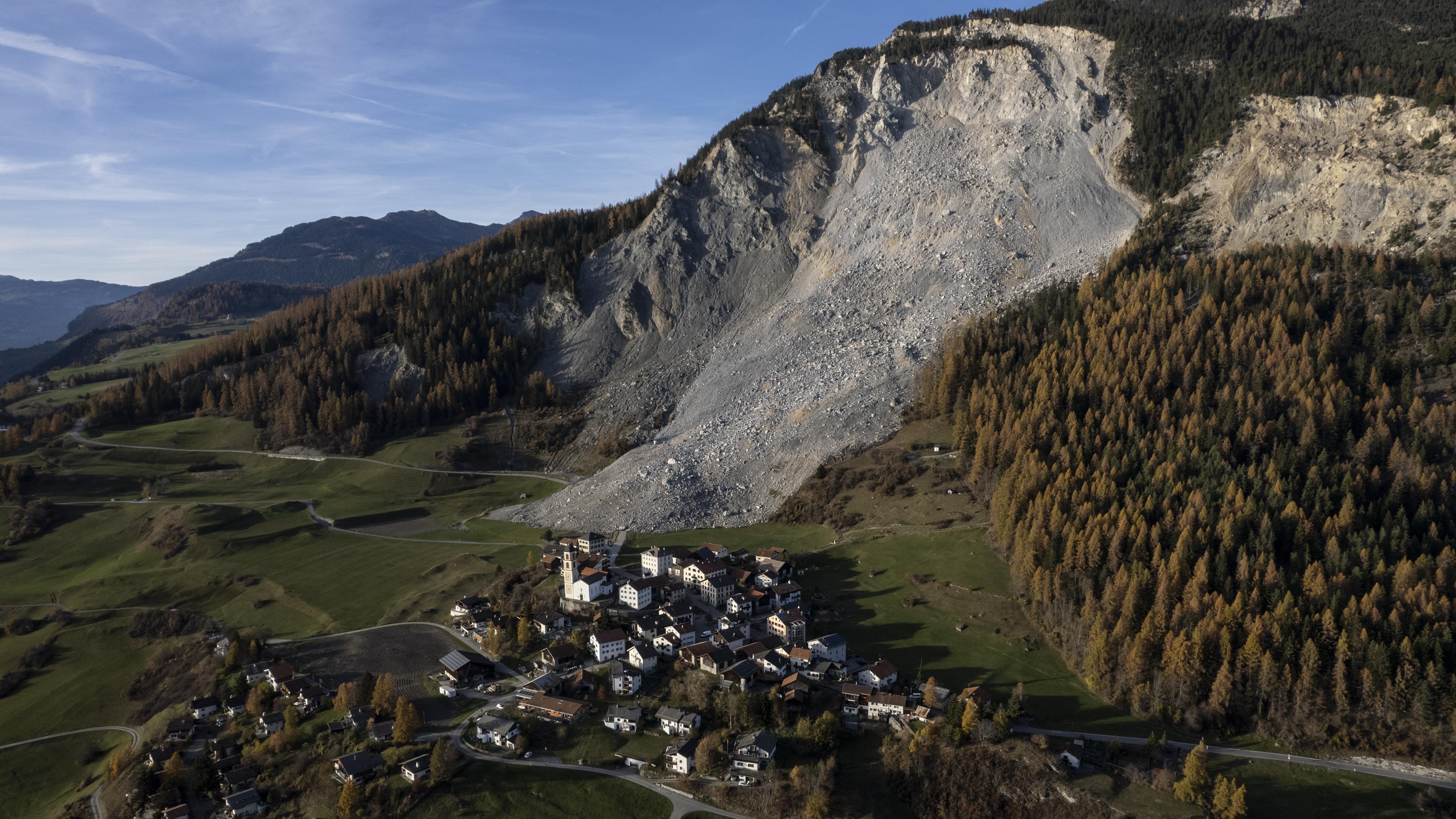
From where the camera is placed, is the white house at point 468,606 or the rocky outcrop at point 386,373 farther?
the rocky outcrop at point 386,373

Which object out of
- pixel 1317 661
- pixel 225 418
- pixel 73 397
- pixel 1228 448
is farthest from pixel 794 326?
pixel 73 397

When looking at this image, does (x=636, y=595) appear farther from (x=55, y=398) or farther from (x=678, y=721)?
(x=55, y=398)

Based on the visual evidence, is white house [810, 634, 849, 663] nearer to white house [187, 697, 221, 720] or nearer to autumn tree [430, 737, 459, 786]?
autumn tree [430, 737, 459, 786]

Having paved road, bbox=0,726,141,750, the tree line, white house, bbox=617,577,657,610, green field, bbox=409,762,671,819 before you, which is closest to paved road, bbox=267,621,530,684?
paved road, bbox=0,726,141,750

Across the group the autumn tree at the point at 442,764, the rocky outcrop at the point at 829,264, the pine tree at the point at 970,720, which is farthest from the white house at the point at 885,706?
the rocky outcrop at the point at 829,264

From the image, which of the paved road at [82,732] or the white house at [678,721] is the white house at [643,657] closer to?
the white house at [678,721]

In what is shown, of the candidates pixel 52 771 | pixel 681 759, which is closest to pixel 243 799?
pixel 52 771

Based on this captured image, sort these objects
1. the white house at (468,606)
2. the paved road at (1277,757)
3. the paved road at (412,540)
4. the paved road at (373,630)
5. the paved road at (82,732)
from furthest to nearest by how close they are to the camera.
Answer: the paved road at (412,540) < the white house at (468,606) < the paved road at (373,630) < the paved road at (82,732) < the paved road at (1277,757)
